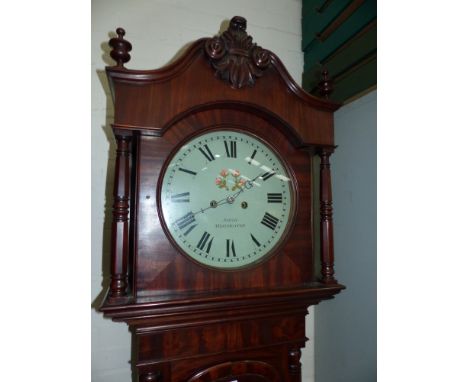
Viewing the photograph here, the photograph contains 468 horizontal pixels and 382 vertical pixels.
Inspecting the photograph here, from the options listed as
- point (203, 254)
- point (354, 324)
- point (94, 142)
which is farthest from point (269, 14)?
point (354, 324)

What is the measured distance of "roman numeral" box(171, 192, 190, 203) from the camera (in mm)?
691

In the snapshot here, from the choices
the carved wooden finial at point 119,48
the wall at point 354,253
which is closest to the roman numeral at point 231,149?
the carved wooden finial at point 119,48

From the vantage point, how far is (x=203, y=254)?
2.29 ft

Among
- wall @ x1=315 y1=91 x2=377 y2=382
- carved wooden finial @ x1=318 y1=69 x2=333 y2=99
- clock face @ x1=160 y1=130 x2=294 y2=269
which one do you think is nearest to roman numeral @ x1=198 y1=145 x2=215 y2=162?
clock face @ x1=160 y1=130 x2=294 y2=269

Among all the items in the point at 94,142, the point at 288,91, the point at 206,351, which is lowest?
the point at 206,351

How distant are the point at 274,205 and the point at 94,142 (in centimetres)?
67

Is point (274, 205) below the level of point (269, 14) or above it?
below

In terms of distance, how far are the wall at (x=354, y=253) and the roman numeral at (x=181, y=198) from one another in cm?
59

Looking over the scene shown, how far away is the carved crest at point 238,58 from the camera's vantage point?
71 cm

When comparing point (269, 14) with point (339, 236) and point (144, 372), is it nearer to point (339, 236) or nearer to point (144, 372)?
point (339, 236)

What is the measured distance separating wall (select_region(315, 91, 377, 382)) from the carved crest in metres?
0.40
